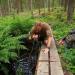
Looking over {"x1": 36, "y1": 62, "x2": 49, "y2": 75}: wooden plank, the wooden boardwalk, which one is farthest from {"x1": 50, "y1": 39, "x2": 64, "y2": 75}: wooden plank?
{"x1": 36, "y1": 62, "x2": 49, "y2": 75}: wooden plank

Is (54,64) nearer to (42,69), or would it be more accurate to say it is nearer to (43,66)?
(43,66)

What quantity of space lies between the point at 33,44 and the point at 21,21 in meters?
2.34

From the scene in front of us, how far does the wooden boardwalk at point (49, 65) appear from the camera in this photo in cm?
595

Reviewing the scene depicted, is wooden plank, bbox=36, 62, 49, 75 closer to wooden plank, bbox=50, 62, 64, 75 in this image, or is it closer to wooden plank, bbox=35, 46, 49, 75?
wooden plank, bbox=35, 46, 49, 75

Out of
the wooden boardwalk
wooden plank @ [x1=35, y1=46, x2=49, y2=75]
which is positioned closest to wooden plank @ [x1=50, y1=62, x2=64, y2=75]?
the wooden boardwalk

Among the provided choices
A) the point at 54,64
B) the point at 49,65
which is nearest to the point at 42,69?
the point at 49,65

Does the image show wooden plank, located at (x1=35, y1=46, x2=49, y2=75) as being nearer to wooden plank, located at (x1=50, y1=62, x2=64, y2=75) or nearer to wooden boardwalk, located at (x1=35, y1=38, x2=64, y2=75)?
wooden boardwalk, located at (x1=35, y1=38, x2=64, y2=75)

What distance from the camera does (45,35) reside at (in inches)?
358

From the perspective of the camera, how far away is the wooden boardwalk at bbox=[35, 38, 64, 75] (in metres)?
5.95

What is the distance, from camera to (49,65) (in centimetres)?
651

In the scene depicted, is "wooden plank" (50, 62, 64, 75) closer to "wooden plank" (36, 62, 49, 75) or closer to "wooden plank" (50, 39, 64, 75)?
"wooden plank" (50, 39, 64, 75)

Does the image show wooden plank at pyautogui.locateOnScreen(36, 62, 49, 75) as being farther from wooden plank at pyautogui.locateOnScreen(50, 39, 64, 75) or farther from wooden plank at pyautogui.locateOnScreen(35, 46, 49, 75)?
wooden plank at pyautogui.locateOnScreen(50, 39, 64, 75)

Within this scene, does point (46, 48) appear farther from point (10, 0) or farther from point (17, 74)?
point (10, 0)

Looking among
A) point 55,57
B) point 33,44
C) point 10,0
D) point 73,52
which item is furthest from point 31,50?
point 10,0
